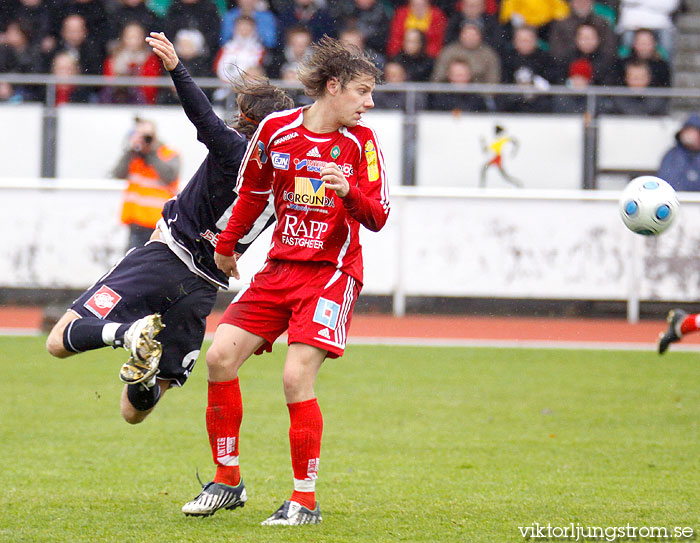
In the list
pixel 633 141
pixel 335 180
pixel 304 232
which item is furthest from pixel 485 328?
pixel 335 180

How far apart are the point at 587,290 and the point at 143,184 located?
5180 mm

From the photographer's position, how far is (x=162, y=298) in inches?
202

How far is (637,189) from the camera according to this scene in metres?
5.86

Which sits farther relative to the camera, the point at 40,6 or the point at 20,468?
the point at 40,6

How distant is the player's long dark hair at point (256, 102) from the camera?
505 centimetres

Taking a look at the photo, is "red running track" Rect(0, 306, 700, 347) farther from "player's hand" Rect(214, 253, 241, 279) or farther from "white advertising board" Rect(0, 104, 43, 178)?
"player's hand" Rect(214, 253, 241, 279)

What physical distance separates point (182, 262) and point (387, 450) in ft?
6.00

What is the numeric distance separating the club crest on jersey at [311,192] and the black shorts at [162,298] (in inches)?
34.1

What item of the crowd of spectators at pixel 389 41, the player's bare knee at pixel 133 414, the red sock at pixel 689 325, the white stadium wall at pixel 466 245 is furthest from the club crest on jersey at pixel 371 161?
the crowd of spectators at pixel 389 41

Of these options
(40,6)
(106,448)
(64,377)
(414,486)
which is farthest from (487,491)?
(40,6)

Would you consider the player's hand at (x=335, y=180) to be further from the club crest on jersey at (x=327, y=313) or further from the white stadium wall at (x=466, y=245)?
the white stadium wall at (x=466, y=245)

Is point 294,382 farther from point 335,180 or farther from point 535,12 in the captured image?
point 535,12

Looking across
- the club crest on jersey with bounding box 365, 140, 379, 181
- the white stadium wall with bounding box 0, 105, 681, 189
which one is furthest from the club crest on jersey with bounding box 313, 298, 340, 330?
the white stadium wall with bounding box 0, 105, 681, 189

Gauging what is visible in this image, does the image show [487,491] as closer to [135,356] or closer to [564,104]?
[135,356]
